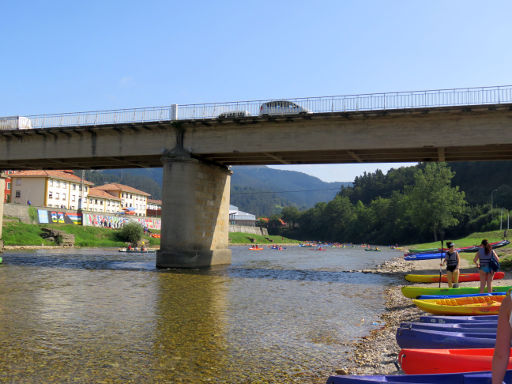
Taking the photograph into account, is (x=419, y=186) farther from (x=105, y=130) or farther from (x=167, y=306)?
(x=167, y=306)

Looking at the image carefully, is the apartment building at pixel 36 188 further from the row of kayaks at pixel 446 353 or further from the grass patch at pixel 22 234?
the row of kayaks at pixel 446 353

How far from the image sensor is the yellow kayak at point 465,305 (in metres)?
11.1

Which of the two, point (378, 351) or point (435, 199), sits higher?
point (435, 199)

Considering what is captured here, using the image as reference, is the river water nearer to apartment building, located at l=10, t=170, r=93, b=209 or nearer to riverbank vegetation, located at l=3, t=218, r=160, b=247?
riverbank vegetation, located at l=3, t=218, r=160, b=247

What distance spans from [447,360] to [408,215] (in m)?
109

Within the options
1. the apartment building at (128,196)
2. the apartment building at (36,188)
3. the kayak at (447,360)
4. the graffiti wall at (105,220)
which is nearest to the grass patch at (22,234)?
the graffiti wall at (105,220)

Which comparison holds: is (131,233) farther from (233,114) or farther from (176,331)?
(176,331)

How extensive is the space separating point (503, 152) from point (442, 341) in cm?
2718

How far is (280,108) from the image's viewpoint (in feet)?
99.3

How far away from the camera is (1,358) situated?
886cm

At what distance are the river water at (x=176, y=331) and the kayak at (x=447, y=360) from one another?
5.91 ft

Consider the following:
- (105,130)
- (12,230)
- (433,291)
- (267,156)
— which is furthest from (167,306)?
(12,230)

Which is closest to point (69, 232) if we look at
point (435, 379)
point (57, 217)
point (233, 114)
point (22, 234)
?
point (57, 217)

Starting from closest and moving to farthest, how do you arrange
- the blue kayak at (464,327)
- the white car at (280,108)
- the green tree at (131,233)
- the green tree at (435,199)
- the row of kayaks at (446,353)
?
the row of kayaks at (446,353) → the blue kayak at (464,327) → the white car at (280,108) → the green tree at (131,233) → the green tree at (435,199)
